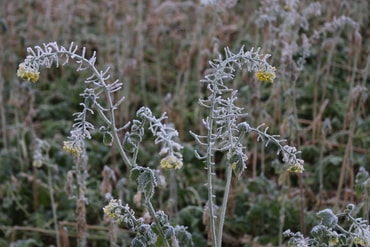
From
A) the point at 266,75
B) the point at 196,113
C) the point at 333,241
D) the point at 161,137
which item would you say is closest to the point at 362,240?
the point at 333,241

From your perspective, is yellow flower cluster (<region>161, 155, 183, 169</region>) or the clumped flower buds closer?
yellow flower cluster (<region>161, 155, 183, 169</region>)

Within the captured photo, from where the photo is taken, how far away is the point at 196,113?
3.43 metres

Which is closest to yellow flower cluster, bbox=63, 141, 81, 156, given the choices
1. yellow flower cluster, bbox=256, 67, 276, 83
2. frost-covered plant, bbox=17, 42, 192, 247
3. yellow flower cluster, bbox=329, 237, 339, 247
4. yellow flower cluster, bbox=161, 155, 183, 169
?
frost-covered plant, bbox=17, 42, 192, 247

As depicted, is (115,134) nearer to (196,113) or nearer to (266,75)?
(266,75)

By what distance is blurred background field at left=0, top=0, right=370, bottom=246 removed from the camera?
260 centimetres

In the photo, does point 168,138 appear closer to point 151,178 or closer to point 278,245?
point 151,178

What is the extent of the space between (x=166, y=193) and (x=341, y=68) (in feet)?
4.76

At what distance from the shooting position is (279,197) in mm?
2525

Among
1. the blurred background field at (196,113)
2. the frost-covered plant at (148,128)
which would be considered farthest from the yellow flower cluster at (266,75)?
the blurred background field at (196,113)

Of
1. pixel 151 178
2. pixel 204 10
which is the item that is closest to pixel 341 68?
pixel 204 10

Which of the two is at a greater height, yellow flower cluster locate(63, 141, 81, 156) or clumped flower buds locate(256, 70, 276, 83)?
clumped flower buds locate(256, 70, 276, 83)

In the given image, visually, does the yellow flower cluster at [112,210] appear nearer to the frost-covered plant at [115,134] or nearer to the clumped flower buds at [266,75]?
the frost-covered plant at [115,134]

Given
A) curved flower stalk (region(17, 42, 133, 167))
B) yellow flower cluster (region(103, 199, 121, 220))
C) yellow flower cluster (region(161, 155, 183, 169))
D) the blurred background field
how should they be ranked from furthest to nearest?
the blurred background field → yellow flower cluster (region(103, 199, 121, 220)) → curved flower stalk (region(17, 42, 133, 167)) → yellow flower cluster (region(161, 155, 183, 169))

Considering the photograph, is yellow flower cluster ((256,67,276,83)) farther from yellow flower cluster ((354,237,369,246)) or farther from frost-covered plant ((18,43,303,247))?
yellow flower cluster ((354,237,369,246))
